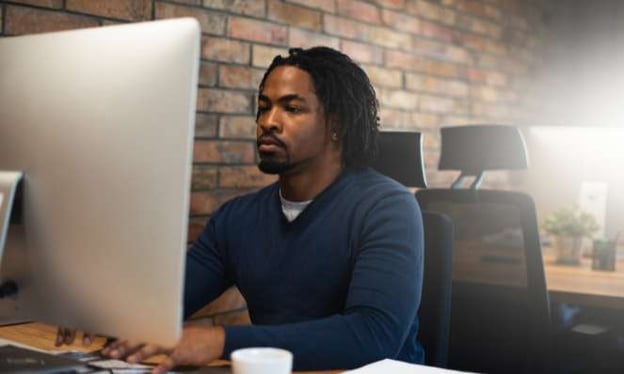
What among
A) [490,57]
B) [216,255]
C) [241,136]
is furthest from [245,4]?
[490,57]

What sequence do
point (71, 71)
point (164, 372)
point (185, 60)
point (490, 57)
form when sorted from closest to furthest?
point (185, 60) < point (71, 71) < point (164, 372) < point (490, 57)

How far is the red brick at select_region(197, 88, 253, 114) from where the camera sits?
2493 millimetres

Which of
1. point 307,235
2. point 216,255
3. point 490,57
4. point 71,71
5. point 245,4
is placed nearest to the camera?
point 71,71

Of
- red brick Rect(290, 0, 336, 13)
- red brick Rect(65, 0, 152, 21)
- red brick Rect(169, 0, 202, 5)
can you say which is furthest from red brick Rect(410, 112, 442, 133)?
red brick Rect(65, 0, 152, 21)

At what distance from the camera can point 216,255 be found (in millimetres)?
1909

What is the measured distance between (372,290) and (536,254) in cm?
98

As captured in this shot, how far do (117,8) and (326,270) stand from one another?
1.02 metres

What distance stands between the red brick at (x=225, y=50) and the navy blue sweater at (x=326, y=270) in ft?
2.38

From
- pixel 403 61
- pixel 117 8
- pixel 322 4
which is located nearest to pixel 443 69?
pixel 403 61

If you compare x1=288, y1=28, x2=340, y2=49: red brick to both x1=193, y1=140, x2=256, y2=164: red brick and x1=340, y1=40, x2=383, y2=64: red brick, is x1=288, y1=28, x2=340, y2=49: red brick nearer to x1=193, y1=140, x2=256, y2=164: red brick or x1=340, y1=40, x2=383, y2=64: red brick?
x1=340, y1=40, x2=383, y2=64: red brick

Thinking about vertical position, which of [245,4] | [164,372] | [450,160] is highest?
[245,4]

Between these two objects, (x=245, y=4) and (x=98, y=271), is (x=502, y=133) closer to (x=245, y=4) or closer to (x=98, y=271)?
(x=245, y=4)

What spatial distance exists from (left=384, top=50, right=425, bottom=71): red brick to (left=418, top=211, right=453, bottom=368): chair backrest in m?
1.69

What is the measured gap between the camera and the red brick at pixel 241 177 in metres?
2.60
